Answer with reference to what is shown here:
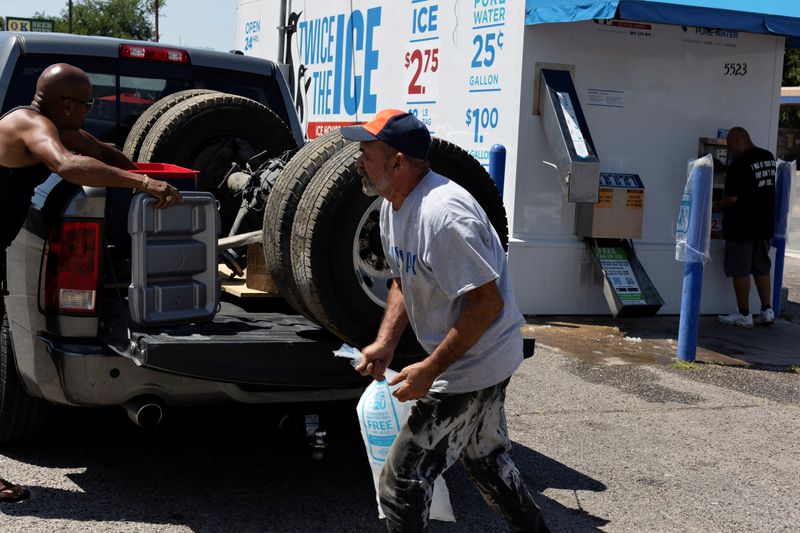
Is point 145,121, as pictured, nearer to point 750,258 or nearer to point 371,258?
point 371,258

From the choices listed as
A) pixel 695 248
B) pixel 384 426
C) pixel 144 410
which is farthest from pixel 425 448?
pixel 695 248

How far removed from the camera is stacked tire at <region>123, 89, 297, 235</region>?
5.36 meters

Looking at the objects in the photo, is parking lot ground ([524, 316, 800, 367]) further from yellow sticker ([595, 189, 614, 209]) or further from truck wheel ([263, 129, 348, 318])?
truck wheel ([263, 129, 348, 318])

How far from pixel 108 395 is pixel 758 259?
7.19m

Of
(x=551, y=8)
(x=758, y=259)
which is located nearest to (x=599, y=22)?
(x=551, y=8)

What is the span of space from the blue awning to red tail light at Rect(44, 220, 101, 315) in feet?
17.5

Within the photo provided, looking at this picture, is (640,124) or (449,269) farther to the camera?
(640,124)

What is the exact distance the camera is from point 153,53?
596 centimetres

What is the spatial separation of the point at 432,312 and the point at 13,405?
7.59 feet

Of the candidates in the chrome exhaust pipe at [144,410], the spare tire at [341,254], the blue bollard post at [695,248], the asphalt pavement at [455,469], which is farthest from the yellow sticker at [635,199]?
the chrome exhaust pipe at [144,410]

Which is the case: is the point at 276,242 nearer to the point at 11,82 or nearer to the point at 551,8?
the point at 11,82

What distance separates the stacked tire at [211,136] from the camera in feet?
17.6

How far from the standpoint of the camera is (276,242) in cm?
445

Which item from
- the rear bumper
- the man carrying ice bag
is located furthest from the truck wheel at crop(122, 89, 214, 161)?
the man carrying ice bag
